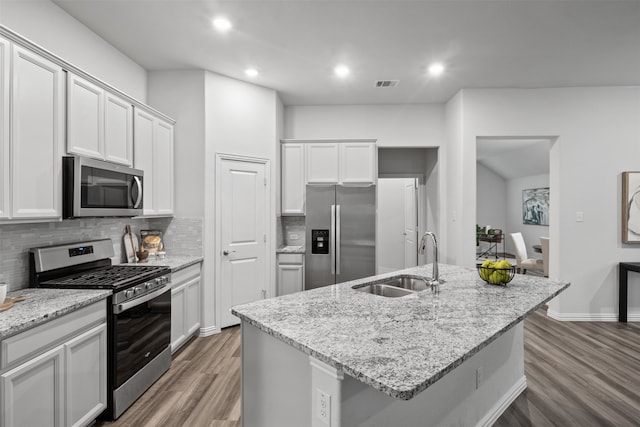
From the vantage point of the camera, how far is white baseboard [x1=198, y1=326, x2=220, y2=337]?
356cm

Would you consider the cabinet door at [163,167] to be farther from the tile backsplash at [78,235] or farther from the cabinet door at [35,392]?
the cabinet door at [35,392]

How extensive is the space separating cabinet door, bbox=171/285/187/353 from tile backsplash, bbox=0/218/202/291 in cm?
58

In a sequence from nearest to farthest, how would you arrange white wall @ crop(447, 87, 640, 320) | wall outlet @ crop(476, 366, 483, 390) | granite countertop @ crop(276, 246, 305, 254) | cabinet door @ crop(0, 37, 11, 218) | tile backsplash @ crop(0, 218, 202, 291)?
cabinet door @ crop(0, 37, 11, 218)
wall outlet @ crop(476, 366, 483, 390)
tile backsplash @ crop(0, 218, 202, 291)
white wall @ crop(447, 87, 640, 320)
granite countertop @ crop(276, 246, 305, 254)

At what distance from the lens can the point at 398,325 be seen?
149cm

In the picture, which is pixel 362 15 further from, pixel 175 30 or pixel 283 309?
pixel 283 309

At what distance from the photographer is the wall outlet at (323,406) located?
118 cm

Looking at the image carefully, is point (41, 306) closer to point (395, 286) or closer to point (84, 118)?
point (84, 118)

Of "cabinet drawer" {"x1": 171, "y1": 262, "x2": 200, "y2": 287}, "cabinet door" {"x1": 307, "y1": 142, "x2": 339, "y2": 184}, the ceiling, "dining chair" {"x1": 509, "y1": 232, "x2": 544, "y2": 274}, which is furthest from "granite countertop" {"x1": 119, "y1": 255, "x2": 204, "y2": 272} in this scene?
"dining chair" {"x1": 509, "y1": 232, "x2": 544, "y2": 274}

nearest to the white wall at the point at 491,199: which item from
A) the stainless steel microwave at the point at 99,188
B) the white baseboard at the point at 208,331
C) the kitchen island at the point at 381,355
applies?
the kitchen island at the point at 381,355

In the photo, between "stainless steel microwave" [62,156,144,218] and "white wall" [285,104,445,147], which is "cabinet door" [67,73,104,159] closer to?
"stainless steel microwave" [62,156,144,218]

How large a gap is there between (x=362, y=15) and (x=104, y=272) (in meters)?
2.84

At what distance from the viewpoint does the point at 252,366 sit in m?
1.69

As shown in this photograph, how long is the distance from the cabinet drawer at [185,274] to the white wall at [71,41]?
1907 mm

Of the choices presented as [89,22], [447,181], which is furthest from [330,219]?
[89,22]
